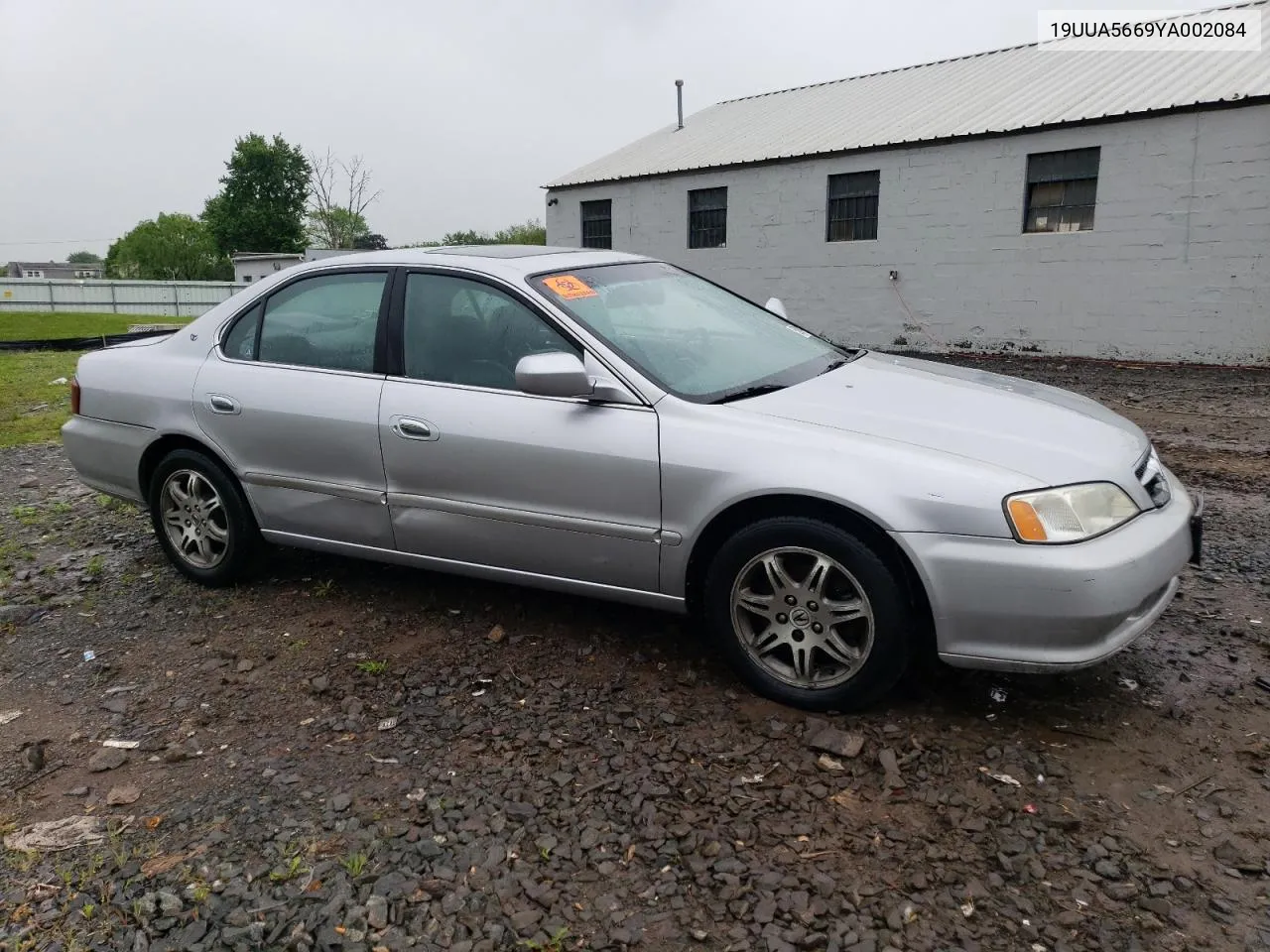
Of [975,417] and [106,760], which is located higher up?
[975,417]

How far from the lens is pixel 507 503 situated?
12.2 feet

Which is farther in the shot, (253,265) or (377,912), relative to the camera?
(253,265)

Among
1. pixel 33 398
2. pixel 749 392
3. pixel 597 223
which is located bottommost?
pixel 33 398

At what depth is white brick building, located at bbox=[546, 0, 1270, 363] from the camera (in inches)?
539

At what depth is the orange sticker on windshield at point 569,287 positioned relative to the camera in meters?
3.91

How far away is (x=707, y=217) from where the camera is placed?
20516 millimetres

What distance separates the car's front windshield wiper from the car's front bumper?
0.84 meters

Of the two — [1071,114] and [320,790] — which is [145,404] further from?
[1071,114]

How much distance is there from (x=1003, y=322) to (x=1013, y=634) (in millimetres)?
14408

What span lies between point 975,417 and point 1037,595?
761 millimetres

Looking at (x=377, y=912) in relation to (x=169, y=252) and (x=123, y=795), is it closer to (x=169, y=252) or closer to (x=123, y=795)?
(x=123, y=795)

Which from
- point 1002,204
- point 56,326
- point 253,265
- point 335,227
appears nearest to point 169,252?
point 335,227

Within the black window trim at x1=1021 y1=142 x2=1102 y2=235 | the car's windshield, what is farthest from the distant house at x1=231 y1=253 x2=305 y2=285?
the car's windshield

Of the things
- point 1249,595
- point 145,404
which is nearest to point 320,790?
point 145,404
